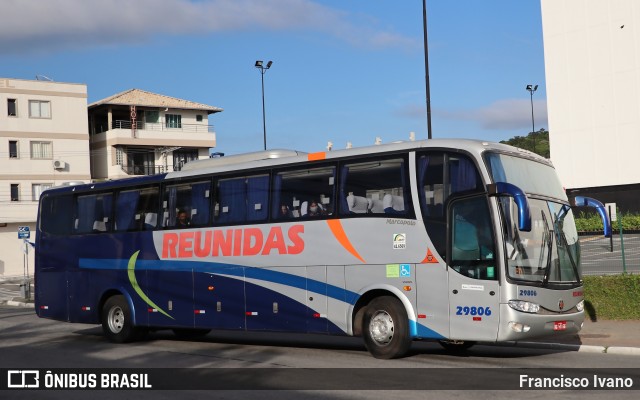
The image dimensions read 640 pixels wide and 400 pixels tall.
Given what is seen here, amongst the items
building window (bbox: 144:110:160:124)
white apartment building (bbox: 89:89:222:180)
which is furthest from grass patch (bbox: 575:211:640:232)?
building window (bbox: 144:110:160:124)

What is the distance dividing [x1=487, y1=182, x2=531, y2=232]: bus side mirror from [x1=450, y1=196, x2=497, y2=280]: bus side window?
0.90ft

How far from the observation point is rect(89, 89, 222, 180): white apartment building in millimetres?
70250

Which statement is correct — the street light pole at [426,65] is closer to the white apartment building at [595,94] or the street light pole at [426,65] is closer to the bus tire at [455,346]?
the bus tire at [455,346]

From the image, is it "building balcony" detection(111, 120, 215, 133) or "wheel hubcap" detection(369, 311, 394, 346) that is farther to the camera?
"building balcony" detection(111, 120, 215, 133)

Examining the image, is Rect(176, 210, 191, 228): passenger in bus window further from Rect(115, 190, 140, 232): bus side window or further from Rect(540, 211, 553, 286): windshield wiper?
Rect(540, 211, 553, 286): windshield wiper

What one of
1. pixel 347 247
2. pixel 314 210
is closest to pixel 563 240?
pixel 347 247

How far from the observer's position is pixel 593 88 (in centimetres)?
5741

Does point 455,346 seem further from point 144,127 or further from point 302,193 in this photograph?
point 144,127

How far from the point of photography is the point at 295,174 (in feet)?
51.0

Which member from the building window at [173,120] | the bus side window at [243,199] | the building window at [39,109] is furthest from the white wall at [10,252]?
the bus side window at [243,199]

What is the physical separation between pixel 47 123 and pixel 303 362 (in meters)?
58.2

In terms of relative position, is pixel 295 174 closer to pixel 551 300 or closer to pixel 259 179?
pixel 259 179

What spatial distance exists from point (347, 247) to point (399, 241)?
1.12 metres

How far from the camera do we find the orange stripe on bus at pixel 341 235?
1447 cm
